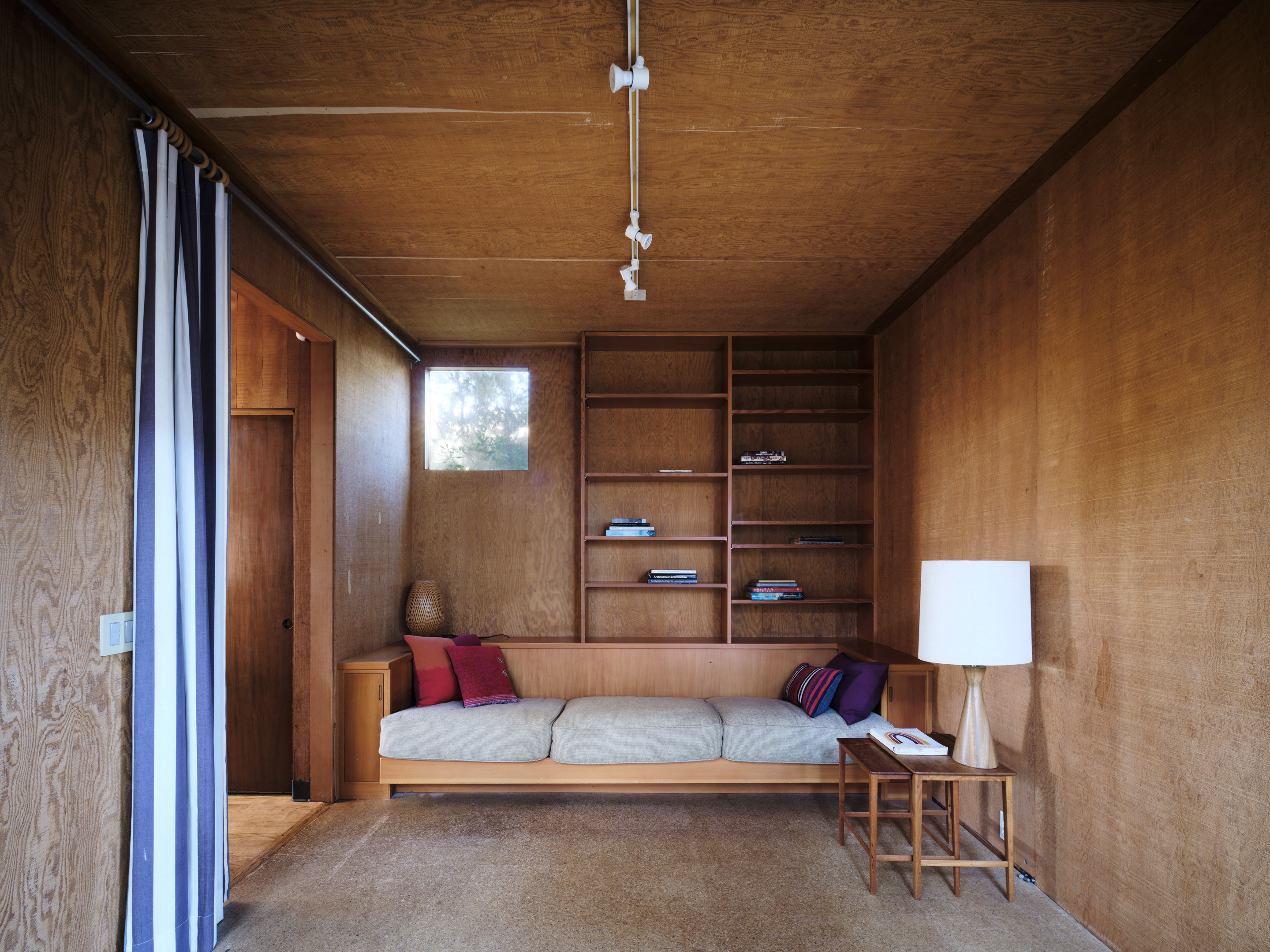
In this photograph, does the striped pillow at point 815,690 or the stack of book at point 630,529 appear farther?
the stack of book at point 630,529

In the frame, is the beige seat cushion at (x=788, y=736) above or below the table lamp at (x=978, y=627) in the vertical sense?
below

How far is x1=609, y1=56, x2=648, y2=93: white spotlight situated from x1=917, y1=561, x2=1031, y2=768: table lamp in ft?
6.85

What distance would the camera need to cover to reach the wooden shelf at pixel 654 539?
4668mm

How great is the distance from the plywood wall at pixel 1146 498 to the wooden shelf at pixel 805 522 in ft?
4.50

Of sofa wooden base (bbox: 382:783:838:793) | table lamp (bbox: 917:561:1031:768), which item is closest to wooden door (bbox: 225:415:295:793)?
sofa wooden base (bbox: 382:783:838:793)

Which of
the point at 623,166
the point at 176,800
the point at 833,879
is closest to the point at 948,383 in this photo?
the point at 623,166

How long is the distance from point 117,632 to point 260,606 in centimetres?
Answer: 203

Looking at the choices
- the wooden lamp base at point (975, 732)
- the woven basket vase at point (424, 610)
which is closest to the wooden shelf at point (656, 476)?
the woven basket vase at point (424, 610)

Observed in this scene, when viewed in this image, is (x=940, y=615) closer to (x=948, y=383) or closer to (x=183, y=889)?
(x=948, y=383)

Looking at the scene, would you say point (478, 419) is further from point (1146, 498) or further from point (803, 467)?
point (1146, 498)

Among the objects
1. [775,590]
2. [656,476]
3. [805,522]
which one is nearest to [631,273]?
[656,476]

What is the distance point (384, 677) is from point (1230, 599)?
147 inches

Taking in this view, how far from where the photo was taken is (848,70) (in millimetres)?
2162

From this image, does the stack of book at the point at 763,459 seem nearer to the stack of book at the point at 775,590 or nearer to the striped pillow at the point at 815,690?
the stack of book at the point at 775,590
